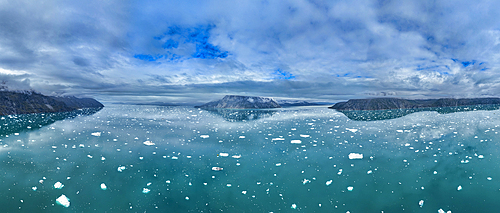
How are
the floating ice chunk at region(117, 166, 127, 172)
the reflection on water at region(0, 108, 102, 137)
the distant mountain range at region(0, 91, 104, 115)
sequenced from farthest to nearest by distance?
the distant mountain range at region(0, 91, 104, 115) → the reflection on water at region(0, 108, 102, 137) → the floating ice chunk at region(117, 166, 127, 172)

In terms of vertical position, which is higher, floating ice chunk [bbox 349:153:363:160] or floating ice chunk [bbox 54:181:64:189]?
floating ice chunk [bbox 349:153:363:160]

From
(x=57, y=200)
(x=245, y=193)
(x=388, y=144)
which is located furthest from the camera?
(x=388, y=144)

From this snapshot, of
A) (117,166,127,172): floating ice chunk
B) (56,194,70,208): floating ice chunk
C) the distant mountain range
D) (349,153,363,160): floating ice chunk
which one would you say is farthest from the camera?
the distant mountain range

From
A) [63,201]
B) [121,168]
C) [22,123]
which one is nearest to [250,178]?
[121,168]

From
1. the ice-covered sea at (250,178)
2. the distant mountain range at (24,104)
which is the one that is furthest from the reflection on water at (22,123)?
the distant mountain range at (24,104)

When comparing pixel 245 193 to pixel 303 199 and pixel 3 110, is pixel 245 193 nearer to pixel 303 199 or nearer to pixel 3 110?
pixel 303 199

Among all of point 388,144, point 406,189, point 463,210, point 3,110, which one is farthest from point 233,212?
point 3,110

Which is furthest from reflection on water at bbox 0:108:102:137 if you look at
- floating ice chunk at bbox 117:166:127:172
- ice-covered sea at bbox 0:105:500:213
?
floating ice chunk at bbox 117:166:127:172

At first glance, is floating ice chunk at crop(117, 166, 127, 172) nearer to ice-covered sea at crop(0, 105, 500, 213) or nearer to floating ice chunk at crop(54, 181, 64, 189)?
ice-covered sea at crop(0, 105, 500, 213)

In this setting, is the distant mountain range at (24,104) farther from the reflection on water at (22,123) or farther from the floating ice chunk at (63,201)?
the floating ice chunk at (63,201)

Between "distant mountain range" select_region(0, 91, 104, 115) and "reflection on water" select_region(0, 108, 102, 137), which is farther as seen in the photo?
"distant mountain range" select_region(0, 91, 104, 115)

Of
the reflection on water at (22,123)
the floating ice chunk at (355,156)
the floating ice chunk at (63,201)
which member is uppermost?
the floating ice chunk at (355,156)
